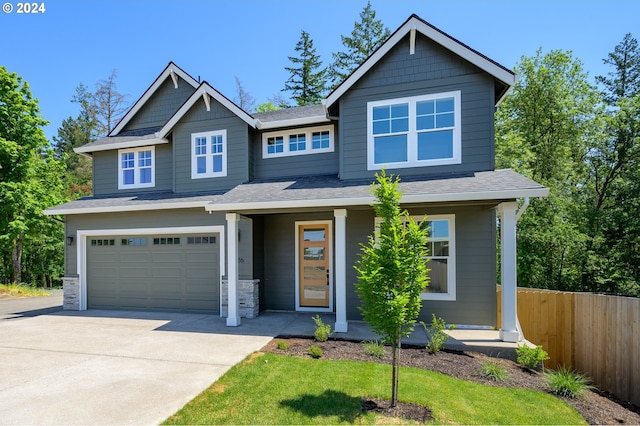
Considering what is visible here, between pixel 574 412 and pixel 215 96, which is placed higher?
pixel 215 96

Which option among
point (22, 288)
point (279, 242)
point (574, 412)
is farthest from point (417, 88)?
point (22, 288)

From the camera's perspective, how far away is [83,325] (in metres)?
8.33

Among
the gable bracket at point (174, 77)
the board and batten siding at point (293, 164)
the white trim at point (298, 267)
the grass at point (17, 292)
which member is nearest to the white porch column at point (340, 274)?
the white trim at point (298, 267)

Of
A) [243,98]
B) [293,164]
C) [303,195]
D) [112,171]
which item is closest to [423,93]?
[303,195]

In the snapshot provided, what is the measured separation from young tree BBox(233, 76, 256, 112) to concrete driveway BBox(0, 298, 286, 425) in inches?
765

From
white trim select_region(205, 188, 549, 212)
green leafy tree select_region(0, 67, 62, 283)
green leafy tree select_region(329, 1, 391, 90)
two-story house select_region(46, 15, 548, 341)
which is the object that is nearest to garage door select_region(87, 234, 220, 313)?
two-story house select_region(46, 15, 548, 341)

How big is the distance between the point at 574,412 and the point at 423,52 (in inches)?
307

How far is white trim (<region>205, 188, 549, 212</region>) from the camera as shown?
6.15 metres

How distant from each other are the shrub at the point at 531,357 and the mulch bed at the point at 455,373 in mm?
138

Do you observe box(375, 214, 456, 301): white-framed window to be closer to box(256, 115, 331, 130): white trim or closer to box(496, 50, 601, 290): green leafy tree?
box(256, 115, 331, 130): white trim

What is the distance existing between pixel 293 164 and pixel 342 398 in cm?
700

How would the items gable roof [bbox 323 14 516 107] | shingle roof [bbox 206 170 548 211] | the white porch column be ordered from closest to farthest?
1. shingle roof [bbox 206 170 548 211]
2. the white porch column
3. gable roof [bbox 323 14 516 107]

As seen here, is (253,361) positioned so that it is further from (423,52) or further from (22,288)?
(22,288)

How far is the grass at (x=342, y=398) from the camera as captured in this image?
3771 mm
